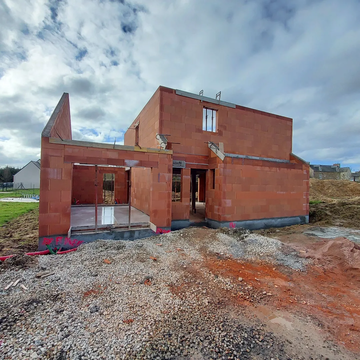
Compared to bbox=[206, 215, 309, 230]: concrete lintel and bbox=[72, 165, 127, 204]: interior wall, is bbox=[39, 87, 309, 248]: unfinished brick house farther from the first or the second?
bbox=[72, 165, 127, 204]: interior wall

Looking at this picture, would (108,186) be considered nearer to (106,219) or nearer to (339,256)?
(106,219)

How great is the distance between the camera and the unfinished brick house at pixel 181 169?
7059 mm

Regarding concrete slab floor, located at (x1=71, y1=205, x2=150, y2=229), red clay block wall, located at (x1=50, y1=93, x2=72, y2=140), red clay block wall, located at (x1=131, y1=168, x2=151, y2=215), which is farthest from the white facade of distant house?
red clay block wall, located at (x1=131, y1=168, x2=151, y2=215)

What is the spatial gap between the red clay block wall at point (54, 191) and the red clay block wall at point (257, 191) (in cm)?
678

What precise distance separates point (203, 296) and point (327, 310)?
2.41 metres

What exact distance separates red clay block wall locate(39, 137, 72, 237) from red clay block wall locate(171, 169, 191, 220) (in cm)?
487

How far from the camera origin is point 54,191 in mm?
6941

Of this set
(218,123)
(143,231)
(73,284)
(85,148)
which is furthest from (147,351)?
(218,123)

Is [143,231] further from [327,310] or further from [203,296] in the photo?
[327,310]

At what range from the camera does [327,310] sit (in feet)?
13.2

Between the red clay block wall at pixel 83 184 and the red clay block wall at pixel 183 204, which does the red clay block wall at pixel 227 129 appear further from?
the red clay block wall at pixel 83 184

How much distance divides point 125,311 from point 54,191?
504cm

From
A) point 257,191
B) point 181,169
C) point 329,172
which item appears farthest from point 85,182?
point 329,172

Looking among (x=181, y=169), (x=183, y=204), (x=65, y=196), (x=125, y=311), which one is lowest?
(x=125, y=311)
